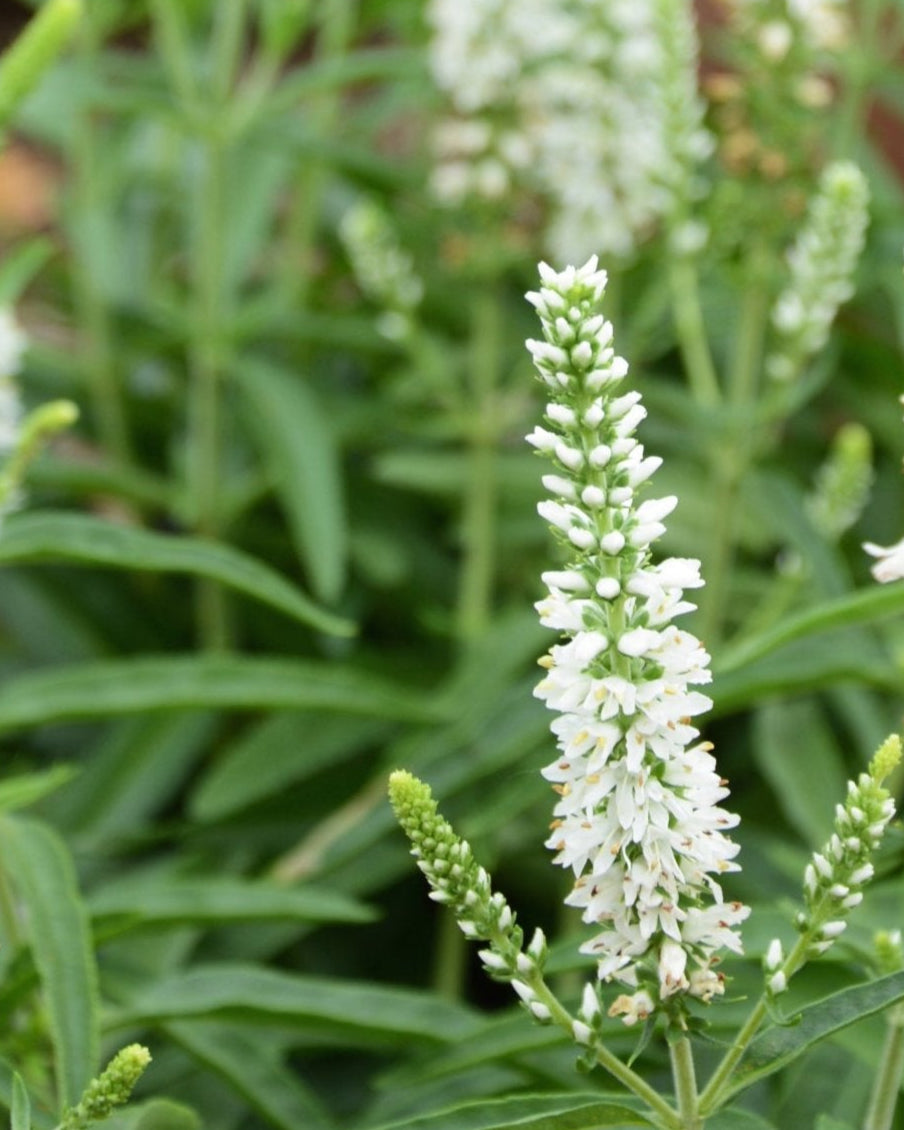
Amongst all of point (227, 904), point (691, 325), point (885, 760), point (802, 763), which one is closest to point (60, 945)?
point (227, 904)

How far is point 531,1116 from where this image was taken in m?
0.99

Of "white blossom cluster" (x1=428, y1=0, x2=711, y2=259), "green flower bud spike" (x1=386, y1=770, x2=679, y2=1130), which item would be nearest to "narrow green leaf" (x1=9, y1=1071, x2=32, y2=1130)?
"green flower bud spike" (x1=386, y1=770, x2=679, y2=1130)

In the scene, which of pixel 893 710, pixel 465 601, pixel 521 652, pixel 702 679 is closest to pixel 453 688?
pixel 521 652

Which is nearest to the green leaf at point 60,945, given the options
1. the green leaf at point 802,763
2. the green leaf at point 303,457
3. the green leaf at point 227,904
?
the green leaf at point 227,904

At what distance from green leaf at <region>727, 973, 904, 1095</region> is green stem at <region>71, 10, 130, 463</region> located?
6.42 feet

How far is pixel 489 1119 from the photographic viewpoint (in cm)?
101

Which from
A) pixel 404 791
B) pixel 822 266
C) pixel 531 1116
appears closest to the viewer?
pixel 404 791

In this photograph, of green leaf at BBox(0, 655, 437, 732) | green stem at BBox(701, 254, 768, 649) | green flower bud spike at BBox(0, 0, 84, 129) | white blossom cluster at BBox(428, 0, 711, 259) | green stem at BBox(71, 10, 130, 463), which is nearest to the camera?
green flower bud spike at BBox(0, 0, 84, 129)

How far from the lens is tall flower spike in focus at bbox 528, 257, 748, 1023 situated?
87cm

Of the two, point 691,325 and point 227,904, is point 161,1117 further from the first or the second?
point 691,325

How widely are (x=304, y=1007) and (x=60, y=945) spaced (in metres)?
0.25

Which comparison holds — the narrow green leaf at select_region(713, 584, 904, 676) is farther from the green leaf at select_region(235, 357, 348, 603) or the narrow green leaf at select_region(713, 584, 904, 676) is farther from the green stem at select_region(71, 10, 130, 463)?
the green stem at select_region(71, 10, 130, 463)

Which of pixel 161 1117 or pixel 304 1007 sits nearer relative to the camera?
pixel 161 1117

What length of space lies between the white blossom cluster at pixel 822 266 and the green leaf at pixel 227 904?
0.82 metres
